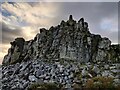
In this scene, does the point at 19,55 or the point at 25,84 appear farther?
the point at 19,55

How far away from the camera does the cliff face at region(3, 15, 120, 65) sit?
108m

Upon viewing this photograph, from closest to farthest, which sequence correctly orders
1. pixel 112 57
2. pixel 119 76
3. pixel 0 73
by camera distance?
pixel 119 76, pixel 0 73, pixel 112 57

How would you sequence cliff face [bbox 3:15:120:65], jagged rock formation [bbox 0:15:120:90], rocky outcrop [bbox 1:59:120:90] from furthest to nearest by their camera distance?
1. cliff face [bbox 3:15:120:65]
2. jagged rock formation [bbox 0:15:120:90]
3. rocky outcrop [bbox 1:59:120:90]

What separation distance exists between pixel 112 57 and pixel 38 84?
1879 inches

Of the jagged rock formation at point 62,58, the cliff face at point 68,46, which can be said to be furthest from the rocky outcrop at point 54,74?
the cliff face at point 68,46

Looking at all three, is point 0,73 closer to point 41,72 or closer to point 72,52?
point 41,72

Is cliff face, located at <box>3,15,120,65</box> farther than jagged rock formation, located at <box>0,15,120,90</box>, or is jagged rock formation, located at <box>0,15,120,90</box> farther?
cliff face, located at <box>3,15,120,65</box>

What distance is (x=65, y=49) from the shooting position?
10906 centimetres

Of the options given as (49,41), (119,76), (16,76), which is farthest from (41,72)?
(49,41)

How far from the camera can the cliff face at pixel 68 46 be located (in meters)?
108

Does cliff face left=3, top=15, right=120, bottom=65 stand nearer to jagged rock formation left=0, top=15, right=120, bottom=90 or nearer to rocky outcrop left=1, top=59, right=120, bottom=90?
jagged rock formation left=0, top=15, right=120, bottom=90

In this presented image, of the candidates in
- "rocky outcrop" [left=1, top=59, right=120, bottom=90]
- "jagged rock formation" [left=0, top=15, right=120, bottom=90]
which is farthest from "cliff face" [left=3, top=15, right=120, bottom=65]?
"rocky outcrop" [left=1, top=59, right=120, bottom=90]

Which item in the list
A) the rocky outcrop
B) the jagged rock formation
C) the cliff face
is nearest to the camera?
the rocky outcrop

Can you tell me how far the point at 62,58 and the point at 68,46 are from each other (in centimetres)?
680
